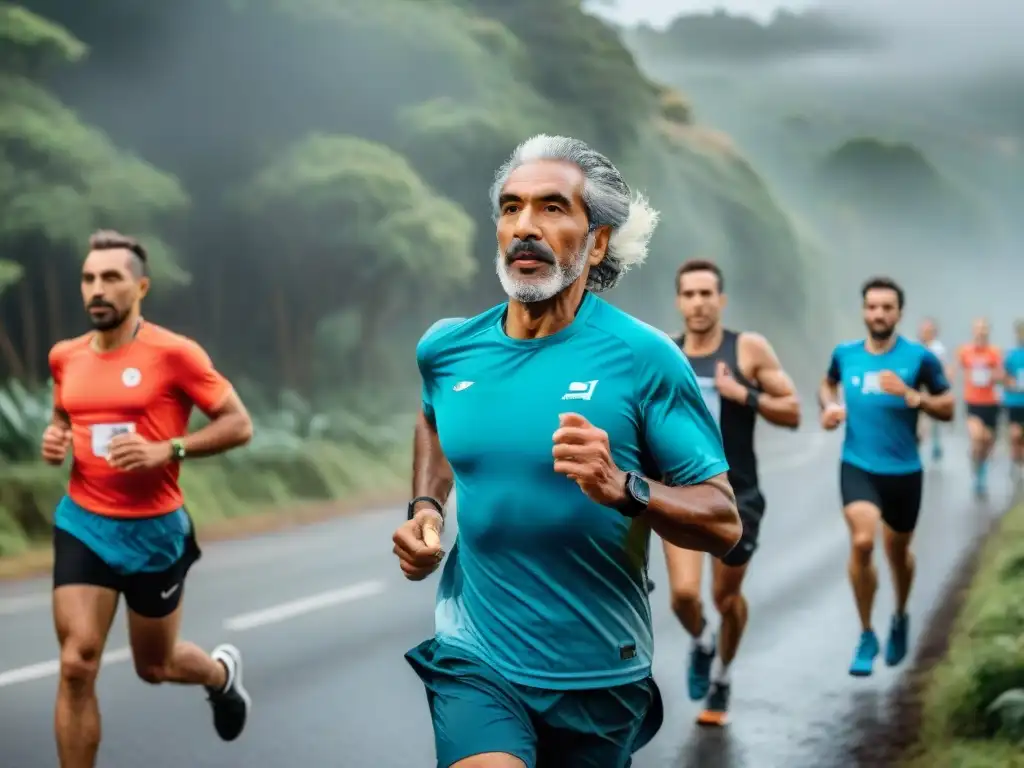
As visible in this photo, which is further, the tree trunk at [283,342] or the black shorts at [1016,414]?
the tree trunk at [283,342]

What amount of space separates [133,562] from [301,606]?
436cm

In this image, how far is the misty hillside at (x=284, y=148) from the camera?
62.5 ft

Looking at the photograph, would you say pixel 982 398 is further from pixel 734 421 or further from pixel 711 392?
pixel 711 392

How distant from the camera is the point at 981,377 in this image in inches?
741

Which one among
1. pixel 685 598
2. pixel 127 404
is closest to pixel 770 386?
pixel 685 598

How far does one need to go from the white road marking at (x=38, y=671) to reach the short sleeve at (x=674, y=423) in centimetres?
525

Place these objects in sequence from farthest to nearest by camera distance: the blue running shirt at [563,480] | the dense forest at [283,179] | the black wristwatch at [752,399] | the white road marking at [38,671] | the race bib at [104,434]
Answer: the dense forest at [283,179], the white road marking at [38,671], the black wristwatch at [752,399], the race bib at [104,434], the blue running shirt at [563,480]

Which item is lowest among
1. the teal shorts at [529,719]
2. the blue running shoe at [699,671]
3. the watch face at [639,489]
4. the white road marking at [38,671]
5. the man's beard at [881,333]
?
the white road marking at [38,671]

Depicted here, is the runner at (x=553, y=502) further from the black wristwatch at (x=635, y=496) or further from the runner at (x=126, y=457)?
the runner at (x=126, y=457)

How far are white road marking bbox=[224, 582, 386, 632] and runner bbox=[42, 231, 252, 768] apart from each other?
127 inches

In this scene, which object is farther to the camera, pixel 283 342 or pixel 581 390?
pixel 283 342

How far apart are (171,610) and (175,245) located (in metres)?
17.9

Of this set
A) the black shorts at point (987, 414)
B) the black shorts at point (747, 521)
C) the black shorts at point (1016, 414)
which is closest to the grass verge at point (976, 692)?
the black shorts at point (747, 521)

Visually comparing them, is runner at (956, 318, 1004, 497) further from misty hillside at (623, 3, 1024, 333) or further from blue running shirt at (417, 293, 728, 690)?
misty hillside at (623, 3, 1024, 333)
